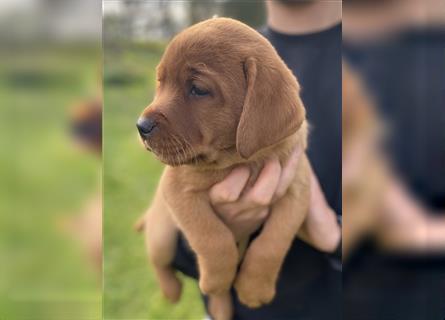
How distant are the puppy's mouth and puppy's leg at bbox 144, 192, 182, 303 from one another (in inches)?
10.0

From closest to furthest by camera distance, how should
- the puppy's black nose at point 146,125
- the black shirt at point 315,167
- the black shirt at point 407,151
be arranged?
1. the puppy's black nose at point 146,125
2. the black shirt at point 407,151
3. the black shirt at point 315,167

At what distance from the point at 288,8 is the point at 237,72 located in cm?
34

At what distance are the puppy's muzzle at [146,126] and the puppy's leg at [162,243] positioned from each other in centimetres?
34

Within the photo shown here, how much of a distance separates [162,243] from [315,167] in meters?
0.54

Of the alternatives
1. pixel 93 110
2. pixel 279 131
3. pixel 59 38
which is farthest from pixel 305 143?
pixel 59 38

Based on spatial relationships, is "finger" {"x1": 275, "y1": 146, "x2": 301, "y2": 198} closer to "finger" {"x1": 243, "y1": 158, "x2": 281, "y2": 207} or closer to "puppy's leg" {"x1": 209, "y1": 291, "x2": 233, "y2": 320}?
"finger" {"x1": 243, "y1": 158, "x2": 281, "y2": 207}

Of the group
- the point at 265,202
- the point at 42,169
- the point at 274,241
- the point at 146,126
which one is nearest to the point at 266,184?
the point at 265,202

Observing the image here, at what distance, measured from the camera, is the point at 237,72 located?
1.57 meters

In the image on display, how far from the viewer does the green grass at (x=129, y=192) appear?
1.70 meters

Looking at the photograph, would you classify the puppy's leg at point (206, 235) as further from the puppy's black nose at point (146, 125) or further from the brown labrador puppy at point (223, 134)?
the puppy's black nose at point (146, 125)

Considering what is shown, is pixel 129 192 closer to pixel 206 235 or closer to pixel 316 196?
pixel 206 235

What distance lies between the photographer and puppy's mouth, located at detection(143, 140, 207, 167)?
1529mm

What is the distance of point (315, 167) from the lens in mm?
1839

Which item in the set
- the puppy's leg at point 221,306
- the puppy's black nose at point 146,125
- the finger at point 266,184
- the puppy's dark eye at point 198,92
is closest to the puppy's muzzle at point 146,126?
the puppy's black nose at point 146,125
